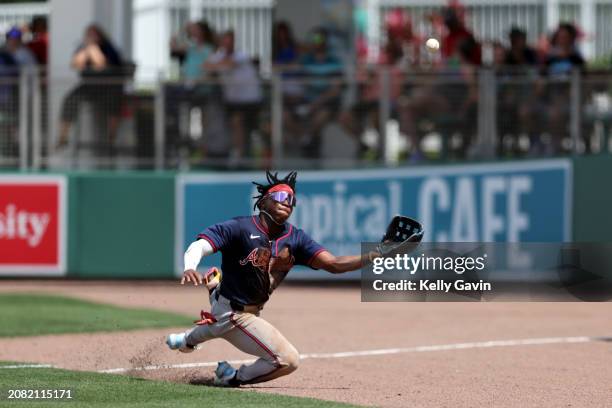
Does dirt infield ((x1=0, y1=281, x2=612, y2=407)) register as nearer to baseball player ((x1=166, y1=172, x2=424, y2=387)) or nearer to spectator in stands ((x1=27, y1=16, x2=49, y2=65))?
baseball player ((x1=166, y1=172, x2=424, y2=387))

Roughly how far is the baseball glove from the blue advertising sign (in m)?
8.33

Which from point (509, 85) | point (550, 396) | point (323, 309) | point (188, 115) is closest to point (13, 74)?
point (188, 115)

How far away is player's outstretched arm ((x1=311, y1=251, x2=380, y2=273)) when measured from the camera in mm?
9680

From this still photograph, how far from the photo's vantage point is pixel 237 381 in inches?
385

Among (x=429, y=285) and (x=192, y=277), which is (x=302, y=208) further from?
(x=192, y=277)

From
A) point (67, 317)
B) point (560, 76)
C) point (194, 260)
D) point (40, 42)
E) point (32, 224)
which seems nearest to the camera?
point (194, 260)

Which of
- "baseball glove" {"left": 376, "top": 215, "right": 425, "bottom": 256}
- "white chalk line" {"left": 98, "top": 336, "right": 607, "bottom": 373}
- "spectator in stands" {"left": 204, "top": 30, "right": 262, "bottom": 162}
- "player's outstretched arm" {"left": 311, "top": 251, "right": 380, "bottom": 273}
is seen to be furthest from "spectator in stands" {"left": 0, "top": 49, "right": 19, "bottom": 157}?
"baseball glove" {"left": 376, "top": 215, "right": 425, "bottom": 256}

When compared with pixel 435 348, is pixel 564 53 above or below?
above

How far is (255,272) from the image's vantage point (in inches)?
380

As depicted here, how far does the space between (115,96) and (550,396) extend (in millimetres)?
10041

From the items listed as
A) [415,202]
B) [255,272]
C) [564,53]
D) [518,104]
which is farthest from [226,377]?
[564,53]

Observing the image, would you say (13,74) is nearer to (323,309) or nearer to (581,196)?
(323,309)

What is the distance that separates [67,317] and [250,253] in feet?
20.0

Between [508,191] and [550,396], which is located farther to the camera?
[508,191]
